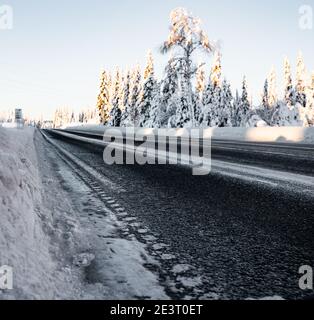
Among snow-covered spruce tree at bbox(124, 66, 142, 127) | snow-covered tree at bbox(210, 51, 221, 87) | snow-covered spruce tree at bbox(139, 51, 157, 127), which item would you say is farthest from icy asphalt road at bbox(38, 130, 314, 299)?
snow-covered spruce tree at bbox(124, 66, 142, 127)

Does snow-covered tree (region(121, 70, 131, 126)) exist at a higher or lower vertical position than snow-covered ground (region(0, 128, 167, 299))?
higher

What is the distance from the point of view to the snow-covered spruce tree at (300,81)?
7038 centimetres

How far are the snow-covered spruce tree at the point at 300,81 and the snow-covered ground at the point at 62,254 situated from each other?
7455 cm

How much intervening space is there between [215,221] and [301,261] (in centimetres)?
92

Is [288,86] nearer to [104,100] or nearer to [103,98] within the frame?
[104,100]

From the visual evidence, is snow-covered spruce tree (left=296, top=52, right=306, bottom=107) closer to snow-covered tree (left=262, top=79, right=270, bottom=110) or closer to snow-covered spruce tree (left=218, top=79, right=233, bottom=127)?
snow-covered tree (left=262, top=79, right=270, bottom=110)

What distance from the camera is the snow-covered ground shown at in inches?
64.1

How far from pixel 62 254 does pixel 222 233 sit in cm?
116

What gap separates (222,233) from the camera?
2.58 meters

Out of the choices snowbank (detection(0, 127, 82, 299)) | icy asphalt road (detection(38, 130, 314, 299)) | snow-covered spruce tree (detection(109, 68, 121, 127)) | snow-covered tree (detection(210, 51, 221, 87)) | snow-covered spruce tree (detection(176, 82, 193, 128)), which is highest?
snow-covered tree (detection(210, 51, 221, 87))

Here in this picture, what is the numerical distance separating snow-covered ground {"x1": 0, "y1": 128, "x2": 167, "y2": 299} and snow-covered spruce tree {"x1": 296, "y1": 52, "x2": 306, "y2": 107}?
7455 cm

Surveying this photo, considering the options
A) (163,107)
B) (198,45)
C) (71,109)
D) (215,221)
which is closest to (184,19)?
(198,45)

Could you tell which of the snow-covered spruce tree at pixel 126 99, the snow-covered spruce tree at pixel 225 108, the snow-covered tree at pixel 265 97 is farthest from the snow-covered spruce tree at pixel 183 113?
the snow-covered tree at pixel 265 97
